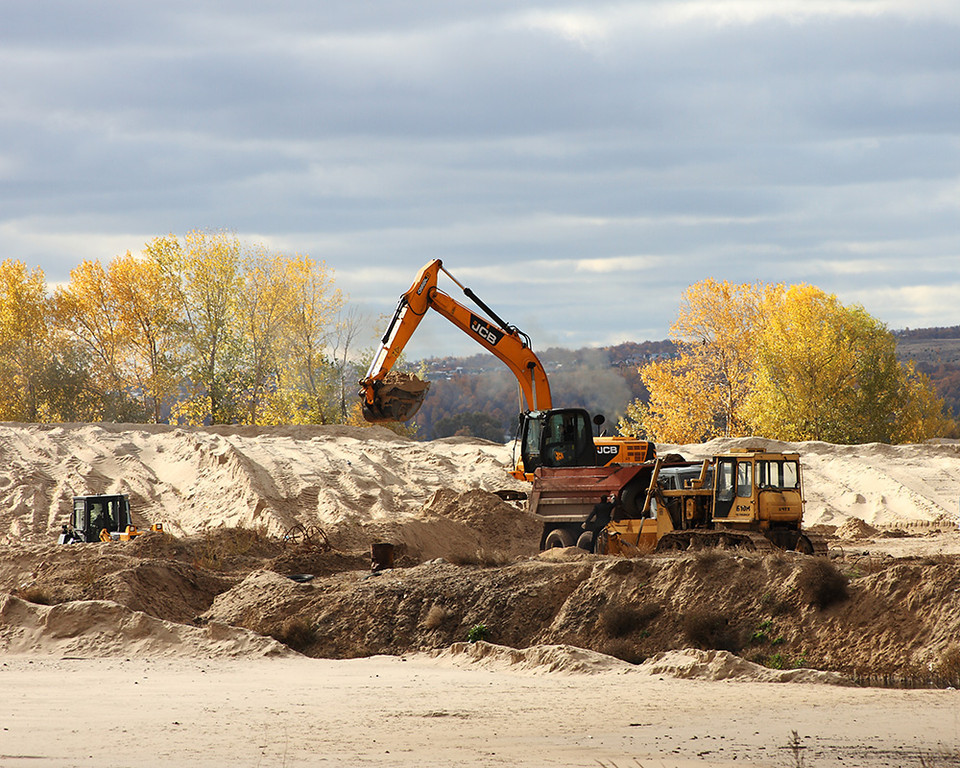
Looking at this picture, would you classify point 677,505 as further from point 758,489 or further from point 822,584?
point 822,584

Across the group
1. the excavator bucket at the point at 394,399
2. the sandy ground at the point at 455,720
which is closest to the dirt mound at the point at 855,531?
the excavator bucket at the point at 394,399

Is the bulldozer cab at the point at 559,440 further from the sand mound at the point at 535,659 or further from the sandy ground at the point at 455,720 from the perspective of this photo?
the sandy ground at the point at 455,720

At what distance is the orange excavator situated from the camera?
78.0 ft

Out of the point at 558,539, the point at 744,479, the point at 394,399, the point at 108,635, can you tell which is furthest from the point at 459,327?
the point at 108,635

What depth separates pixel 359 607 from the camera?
17.4 metres

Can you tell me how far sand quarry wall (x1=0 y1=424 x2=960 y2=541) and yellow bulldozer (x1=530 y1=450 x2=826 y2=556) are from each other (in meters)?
8.64

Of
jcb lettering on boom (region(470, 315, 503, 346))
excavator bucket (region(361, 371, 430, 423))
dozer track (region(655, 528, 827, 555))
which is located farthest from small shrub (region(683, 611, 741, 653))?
jcb lettering on boom (region(470, 315, 503, 346))

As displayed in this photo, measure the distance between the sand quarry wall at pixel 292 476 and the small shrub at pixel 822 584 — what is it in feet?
50.5

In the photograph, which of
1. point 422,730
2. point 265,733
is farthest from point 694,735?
point 265,733

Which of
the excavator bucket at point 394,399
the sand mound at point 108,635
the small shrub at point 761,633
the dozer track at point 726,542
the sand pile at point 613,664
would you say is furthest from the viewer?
the excavator bucket at point 394,399

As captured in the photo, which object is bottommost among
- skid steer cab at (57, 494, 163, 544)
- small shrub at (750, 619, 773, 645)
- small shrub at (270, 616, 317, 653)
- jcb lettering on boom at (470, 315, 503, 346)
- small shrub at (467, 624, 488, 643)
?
small shrub at (270, 616, 317, 653)

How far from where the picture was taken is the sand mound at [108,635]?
16.4m

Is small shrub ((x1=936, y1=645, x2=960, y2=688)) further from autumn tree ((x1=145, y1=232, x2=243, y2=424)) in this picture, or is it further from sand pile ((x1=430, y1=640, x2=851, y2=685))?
autumn tree ((x1=145, y1=232, x2=243, y2=424))

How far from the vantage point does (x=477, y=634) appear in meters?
16.2
